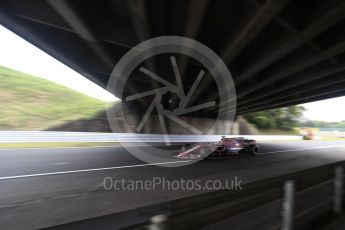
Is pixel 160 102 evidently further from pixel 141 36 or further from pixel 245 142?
pixel 141 36

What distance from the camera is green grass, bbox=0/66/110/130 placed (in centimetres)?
2653

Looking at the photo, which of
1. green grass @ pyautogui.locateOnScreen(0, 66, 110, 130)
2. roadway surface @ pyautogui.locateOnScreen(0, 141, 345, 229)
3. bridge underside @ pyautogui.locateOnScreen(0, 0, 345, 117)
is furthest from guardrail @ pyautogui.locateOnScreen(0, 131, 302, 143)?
bridge underside @ pyautogui.locateOnScreen(0, 0, 345, 117)

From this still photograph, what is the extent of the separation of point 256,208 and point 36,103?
33023mm

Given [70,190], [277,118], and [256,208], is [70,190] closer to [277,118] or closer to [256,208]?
[256,208]

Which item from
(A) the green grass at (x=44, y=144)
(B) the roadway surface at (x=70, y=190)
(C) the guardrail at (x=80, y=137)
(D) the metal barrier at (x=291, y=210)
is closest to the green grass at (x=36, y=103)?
(A) the green grass at (x=44, y=144)

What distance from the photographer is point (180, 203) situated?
2465 mm

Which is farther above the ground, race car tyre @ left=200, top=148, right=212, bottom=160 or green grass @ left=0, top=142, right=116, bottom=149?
race car tyre @ left=200, top=148, right=212, bottom=160

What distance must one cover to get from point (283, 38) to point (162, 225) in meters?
8.19

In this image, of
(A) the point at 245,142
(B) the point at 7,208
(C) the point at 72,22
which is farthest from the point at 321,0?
(A) the point at 245,142

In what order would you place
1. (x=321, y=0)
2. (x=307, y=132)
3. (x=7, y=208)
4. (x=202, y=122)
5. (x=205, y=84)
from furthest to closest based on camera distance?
(x=307, y=132), (x=202, y=122), (x=205, y=84), (x=321, y=0), (x=7, y=208)

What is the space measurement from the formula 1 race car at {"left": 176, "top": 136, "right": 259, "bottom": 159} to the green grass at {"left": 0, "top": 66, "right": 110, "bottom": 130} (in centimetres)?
1675

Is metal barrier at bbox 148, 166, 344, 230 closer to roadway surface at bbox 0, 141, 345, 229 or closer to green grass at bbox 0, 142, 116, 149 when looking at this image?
roadway surface at bbox 0, 141, 345, 229

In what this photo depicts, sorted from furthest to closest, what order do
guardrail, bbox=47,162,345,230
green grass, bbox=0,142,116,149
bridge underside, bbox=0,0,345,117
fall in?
green grass, bbox=0,142,116,149 → bridge underside, bbox=0,0,345,117 → guardrail, bbox=47,162,345,230

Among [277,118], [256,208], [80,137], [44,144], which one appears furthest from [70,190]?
[277,118]
